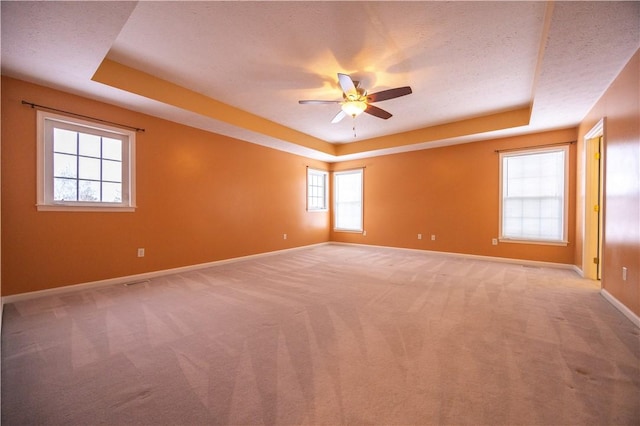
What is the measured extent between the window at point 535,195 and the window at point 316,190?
424 cm

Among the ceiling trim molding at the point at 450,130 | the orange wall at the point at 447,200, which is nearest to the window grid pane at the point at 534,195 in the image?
the orange wall at the point at 447,200

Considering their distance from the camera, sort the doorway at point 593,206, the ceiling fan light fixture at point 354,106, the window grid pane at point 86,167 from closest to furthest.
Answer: the window grid pane at point 86,167 < the ceiling fan light fixture at point 354,106 < the doorway at point 593,206

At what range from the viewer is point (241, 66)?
3045mm

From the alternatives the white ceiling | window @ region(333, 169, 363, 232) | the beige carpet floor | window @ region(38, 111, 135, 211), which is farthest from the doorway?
window @ region(38, 111, 135, 211)

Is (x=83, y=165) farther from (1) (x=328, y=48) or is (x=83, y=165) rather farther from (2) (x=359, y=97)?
(2) (x=359, y=97)

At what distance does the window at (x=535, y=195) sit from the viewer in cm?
451

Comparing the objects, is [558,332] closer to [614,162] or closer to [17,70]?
[614,162]

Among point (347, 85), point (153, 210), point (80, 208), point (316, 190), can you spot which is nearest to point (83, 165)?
point (80, 208)

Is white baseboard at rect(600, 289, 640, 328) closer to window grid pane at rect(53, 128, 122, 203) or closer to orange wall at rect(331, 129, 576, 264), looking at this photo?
orange wall at rect(331, 129, 576, 264)

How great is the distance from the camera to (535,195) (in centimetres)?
474

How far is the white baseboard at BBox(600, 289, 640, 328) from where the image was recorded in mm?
2303

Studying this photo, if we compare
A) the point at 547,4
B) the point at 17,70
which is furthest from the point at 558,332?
the point at 17,70

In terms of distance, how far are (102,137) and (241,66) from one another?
7.19 feet

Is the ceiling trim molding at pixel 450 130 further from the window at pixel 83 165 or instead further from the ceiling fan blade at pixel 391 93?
the window at pixel 83 165
